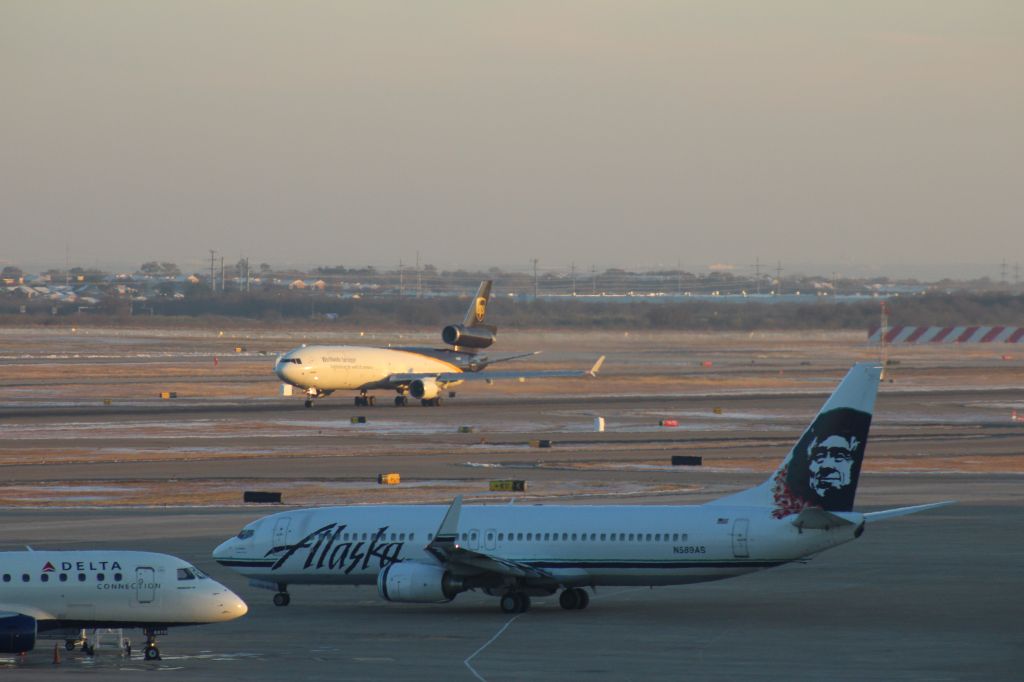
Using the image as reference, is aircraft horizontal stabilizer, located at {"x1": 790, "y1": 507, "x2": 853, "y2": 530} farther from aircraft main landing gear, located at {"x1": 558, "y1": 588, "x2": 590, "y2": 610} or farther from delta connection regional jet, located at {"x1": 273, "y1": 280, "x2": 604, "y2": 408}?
delta connection regional jet, located at {"x1": 273, "y1": 280, "x2": 604, "y2": 408}

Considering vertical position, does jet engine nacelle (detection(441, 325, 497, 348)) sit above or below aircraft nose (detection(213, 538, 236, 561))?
above

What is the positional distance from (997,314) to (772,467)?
414ft

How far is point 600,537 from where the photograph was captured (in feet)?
128

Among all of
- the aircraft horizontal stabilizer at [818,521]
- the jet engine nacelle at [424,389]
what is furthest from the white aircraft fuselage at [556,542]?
the jet engine nacelle at [424,389]

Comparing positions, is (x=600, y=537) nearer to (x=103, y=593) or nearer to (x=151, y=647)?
(x=151, y=647)

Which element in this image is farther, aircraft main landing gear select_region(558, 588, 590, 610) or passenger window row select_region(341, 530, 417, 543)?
aircraft main landing gear select_region(558, 588, 590, 610)

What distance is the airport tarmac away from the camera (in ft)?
112

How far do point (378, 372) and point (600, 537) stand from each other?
72.7 m

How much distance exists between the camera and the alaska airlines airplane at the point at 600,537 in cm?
3809

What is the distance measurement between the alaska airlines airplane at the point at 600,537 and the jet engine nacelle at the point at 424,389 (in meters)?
68.2

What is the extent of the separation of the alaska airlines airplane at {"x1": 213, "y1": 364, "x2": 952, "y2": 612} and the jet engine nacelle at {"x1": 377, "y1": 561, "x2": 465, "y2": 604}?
0.02 metres

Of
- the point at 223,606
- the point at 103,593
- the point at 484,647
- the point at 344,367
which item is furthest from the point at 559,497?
the point at 344,367

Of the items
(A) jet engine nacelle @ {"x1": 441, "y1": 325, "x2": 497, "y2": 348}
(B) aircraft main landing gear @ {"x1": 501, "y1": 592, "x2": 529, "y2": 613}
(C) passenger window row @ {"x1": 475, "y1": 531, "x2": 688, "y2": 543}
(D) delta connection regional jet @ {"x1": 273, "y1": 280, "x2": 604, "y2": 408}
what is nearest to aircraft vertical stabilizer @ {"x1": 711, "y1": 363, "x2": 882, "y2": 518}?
(C) passenger window row @ {"x1": 475, "y1": 531, "x2": 688, "y2": 543}

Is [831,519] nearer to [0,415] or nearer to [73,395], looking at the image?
[0,415]
